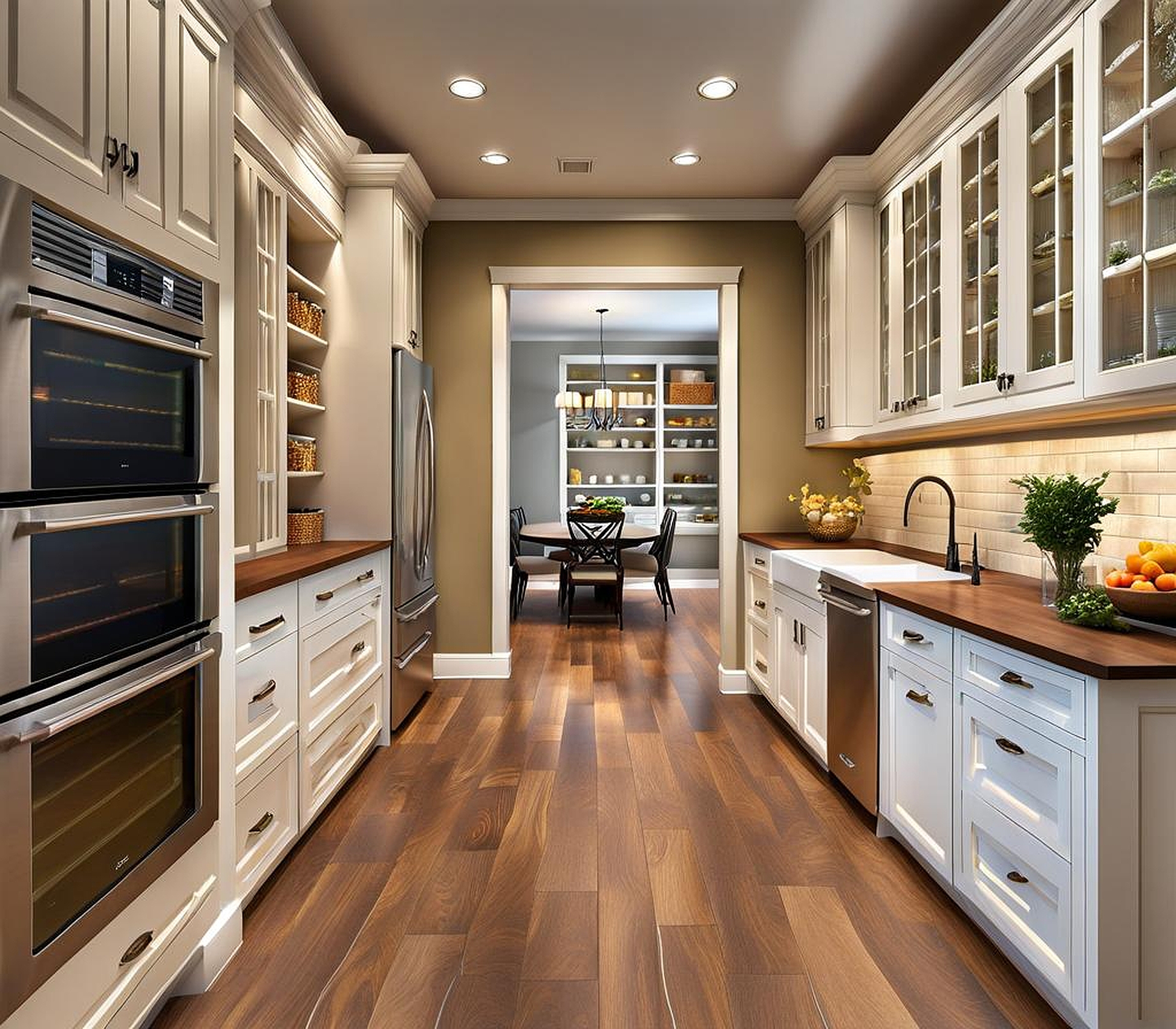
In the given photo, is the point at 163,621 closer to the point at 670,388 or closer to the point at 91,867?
the point at 91,867

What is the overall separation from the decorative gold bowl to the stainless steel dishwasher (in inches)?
42.4

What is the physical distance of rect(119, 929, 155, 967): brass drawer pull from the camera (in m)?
1.41

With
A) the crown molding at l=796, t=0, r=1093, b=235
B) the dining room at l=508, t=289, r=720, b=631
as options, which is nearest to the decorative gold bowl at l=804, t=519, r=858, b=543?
the crown molding at l=796, t=0, r=1093, b=235

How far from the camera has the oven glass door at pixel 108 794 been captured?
1191 mm

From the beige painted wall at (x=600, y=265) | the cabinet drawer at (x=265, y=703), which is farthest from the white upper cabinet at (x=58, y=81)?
the beige painted wall at (x=600, y=265)

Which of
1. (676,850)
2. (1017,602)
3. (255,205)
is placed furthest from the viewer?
(255,205)

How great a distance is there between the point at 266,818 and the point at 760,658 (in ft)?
8.66

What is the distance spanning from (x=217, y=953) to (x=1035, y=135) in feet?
10.7

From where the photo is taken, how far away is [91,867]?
131 centimetres

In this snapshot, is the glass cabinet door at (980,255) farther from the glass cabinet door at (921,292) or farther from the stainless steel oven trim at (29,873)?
the stainless steel oven trim at (29,873)

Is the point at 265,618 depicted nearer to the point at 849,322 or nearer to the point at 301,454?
the point at 301,454

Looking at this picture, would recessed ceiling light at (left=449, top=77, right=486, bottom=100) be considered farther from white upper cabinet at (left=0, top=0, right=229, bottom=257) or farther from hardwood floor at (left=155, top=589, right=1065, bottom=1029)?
hardwood floor at (left=155, top=589, right=1065, bottom=1029)

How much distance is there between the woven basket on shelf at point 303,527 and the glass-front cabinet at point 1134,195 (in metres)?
3.01

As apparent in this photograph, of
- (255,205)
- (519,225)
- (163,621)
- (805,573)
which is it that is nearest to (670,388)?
(519,225)
